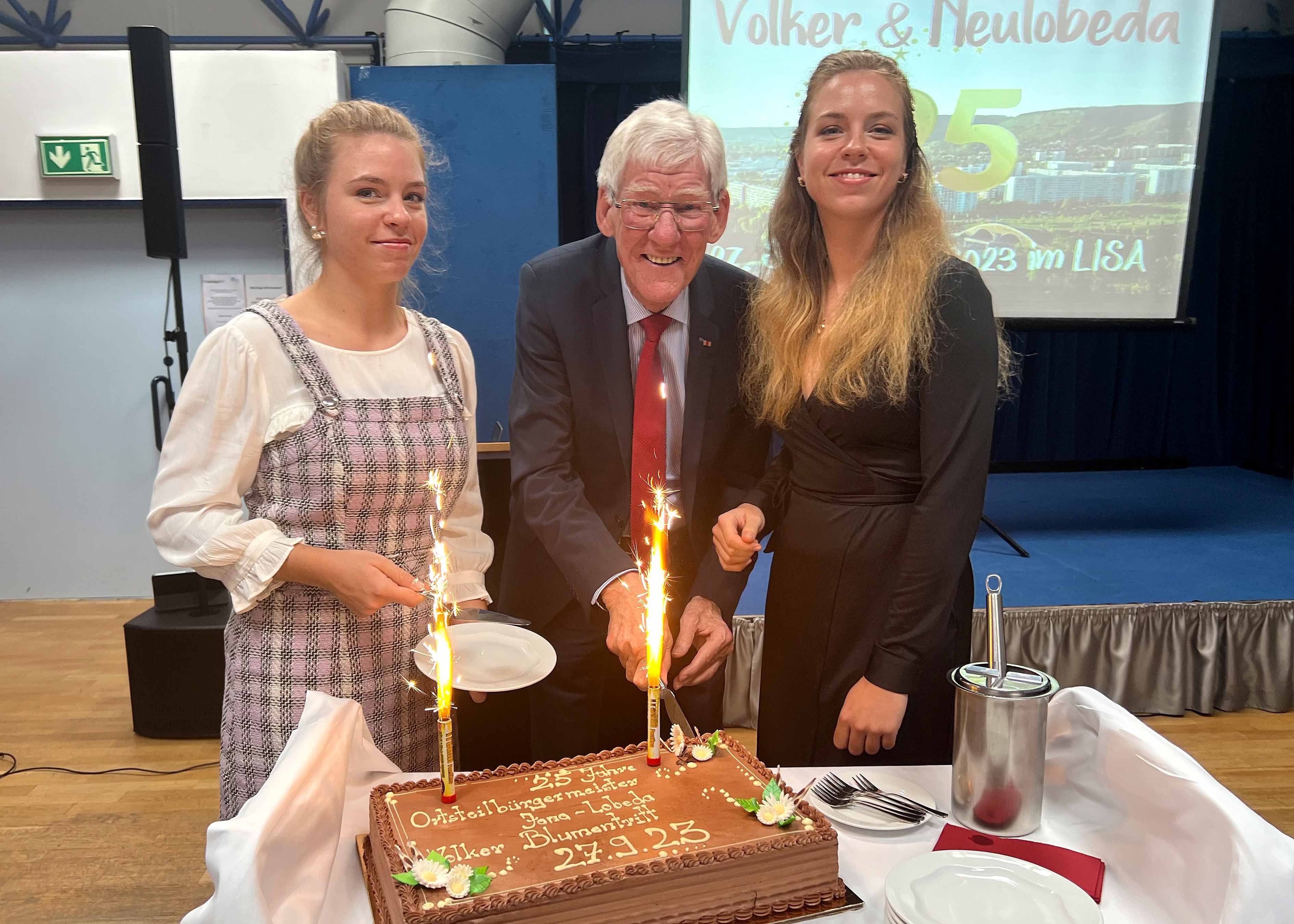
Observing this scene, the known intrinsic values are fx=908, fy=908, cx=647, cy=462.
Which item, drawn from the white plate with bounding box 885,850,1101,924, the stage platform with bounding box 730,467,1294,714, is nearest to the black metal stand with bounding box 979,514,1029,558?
the stage platform with bounding box 730,467,1294,714

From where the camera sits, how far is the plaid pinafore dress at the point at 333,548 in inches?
61.1

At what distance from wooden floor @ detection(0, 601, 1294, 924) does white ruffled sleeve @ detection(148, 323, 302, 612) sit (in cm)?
149

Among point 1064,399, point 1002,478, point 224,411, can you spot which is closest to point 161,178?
point 224,411

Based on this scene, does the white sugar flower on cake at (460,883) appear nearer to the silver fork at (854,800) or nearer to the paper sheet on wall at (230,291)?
the silver fork at (854,800)

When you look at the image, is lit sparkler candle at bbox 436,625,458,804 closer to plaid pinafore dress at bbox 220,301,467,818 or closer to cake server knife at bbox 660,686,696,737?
cake server knife at bbox 660,686,696,737

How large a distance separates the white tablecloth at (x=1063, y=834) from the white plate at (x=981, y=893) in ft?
0.26

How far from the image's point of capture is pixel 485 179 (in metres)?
4.59

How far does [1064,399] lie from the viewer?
646 cm

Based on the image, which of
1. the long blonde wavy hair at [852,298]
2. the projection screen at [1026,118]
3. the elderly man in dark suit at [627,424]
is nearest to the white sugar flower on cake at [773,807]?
the elderly man in dark suit at [627,424]

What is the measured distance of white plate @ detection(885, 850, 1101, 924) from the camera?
932 millimetres

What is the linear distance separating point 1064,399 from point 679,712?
19.7 feet

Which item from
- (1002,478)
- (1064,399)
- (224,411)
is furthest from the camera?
(1064,399)

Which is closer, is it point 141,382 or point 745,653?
point 745,653

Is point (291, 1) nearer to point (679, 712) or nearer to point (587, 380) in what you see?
point (587, 380)
